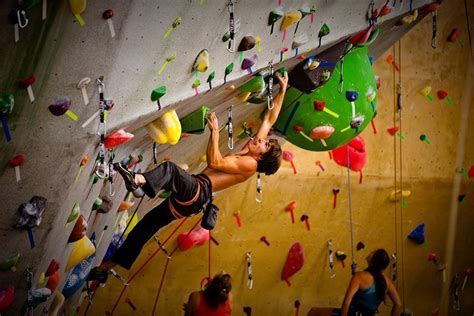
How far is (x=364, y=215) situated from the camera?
6.32 meters

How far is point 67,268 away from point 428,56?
3866 mm

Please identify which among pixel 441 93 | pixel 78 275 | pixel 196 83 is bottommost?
pixel 78 275

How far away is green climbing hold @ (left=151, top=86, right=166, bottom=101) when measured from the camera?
2830 mm

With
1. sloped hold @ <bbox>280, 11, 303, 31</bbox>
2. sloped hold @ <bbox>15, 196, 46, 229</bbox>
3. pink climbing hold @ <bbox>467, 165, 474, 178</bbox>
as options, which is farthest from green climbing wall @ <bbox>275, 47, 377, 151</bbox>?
pink climbing hold @ <bbox>467, 165, 474, 178</bbox>

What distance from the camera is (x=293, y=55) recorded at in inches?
147

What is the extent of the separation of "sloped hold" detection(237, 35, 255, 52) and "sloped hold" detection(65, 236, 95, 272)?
1135 mm

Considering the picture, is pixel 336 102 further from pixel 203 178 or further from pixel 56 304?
pixel 56 304

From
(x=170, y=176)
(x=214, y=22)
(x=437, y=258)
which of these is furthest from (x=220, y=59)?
(x=437, y=258)

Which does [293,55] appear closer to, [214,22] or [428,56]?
[214,22]

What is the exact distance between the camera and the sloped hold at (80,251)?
11.5 feet

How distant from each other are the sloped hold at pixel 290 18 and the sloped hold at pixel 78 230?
4.03 feet

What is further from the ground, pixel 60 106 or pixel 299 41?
pixel 299 41

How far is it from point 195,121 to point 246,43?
1.54ft

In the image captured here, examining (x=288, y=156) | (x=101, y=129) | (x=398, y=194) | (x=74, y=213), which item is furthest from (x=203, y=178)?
(x=398, y=194)
